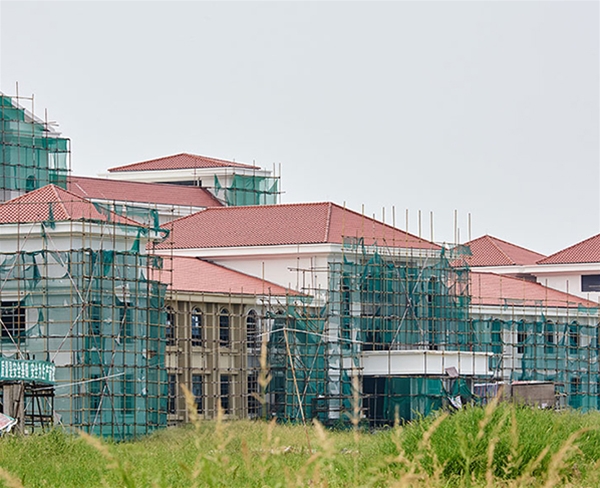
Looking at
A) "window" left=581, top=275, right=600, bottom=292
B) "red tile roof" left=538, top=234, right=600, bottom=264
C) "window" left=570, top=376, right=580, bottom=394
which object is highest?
"red tile roof" left=538, top=234, right=600, bottom=264

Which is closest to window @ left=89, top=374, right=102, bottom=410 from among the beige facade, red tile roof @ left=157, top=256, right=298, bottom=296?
the beige facade

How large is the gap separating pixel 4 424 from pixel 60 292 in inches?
408

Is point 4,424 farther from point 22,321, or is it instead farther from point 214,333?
point 214,333

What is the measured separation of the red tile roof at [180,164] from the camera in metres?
70.0

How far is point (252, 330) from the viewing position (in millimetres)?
49688

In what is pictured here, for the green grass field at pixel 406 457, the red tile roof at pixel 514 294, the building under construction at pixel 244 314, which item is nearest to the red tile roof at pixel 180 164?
the building under construction at pixel 244 314

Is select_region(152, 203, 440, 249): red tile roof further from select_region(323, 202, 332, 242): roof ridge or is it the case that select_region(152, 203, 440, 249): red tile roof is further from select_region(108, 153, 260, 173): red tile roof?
select_region(108, 153, 260, 173): red tile roof

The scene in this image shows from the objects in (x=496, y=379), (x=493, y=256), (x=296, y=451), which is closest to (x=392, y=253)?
(x=496, y=379)

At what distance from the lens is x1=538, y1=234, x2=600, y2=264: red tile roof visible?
6494 centimetres

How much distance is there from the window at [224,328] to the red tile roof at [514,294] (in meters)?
11.4

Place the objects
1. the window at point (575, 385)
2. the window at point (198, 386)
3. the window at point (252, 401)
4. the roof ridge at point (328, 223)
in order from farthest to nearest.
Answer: the window at point (575, 385)
the roof ridge at point (328, 223)
the window at point (252, 401)
the window at point (198, 386)

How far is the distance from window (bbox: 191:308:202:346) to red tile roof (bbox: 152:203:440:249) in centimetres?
446

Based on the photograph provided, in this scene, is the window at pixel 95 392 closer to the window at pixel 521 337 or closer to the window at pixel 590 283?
the window at pixel 521 337

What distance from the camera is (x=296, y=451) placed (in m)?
30.1
